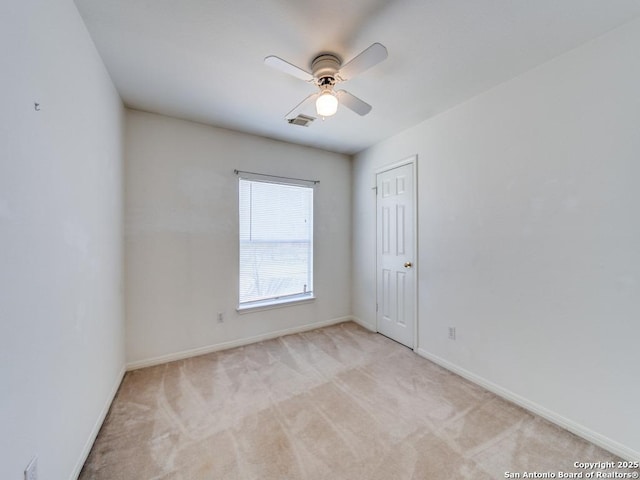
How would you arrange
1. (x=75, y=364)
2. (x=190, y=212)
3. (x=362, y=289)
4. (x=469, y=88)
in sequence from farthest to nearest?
1. (x=362, y=289)
2. (x=190, y=212)
3. (x=469, y=88)
4. (x=75, y=364)

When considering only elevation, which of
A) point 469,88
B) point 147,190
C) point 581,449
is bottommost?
point 581,449

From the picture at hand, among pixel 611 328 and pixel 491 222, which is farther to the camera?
pixel 491 222

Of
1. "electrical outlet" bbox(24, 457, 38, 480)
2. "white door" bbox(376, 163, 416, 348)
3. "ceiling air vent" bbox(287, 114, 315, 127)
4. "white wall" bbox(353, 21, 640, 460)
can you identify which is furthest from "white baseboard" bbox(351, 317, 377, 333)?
"electrical outlet" bbox(24, 457, 38, 480)

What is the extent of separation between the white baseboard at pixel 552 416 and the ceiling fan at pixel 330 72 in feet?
8.16

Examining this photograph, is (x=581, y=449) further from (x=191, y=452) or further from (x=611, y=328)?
(x=191, y=452)

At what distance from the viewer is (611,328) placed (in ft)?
5.17

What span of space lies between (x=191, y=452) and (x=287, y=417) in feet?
2.06

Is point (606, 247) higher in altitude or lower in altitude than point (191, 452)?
higher

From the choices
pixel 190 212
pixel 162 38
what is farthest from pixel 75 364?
pixel 162 38

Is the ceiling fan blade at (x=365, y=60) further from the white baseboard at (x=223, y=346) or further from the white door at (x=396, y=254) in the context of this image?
the white baseboard at (x=223, y=346)

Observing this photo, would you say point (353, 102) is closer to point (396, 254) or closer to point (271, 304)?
point (396, 254)

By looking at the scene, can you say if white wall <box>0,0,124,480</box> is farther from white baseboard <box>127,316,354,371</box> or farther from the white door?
the white door

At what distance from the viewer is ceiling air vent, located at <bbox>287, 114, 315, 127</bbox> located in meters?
2.64

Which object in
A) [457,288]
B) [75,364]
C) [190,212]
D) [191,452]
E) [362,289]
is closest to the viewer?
[75,364]
